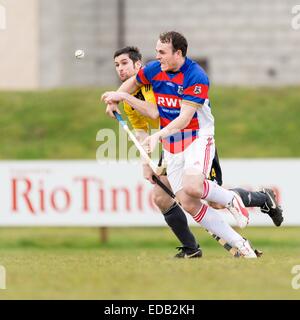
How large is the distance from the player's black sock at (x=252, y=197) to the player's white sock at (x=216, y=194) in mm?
214

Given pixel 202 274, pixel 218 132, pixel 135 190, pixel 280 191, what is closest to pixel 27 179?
pixel 135 190

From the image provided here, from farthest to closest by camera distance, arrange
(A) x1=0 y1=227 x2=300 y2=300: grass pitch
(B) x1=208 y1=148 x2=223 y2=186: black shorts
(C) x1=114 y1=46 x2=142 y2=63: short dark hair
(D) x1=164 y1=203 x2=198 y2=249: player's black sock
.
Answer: (D) x1=164 y1=203 x2=198 y2=249: player's black sock < (C) x1=114 y1=46 x2=142 y2=63: short dark hair < (B) x1=208 y1=148 x2=223 y2=186: black shorts < (A) x1=0 y1=227 x2=300 y2=300: grass pitch

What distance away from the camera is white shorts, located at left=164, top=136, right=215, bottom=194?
38.8 ft

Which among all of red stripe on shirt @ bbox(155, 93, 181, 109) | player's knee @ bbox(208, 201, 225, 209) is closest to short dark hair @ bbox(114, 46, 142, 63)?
red stripe on shirt @ bbox(155, 93, 181, 109)

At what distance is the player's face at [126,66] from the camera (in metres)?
12.5

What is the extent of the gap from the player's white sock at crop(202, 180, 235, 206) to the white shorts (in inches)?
5.3

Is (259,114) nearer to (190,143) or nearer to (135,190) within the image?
(135,190)

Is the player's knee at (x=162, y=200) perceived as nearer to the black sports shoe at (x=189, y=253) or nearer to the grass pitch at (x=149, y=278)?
the black sports shoe at (x=189, y=253)

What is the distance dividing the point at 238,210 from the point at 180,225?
96cm

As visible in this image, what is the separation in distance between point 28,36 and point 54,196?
425 inches

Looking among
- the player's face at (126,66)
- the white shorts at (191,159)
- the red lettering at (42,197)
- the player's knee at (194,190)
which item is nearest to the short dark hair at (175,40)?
the player's face at (126,66)

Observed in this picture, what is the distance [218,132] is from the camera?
88.4 ft

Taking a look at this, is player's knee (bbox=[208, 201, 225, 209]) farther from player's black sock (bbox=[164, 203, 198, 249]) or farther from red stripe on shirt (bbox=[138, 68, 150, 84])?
red stripe on shirt (bbox=[138, 68, 150, 84])

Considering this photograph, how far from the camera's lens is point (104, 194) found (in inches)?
781
